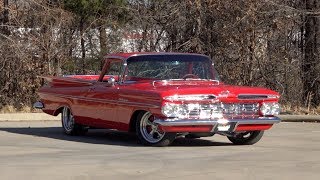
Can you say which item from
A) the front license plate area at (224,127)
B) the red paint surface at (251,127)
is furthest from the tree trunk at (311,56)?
the front license plate area at (224,127)

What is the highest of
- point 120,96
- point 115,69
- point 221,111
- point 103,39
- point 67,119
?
point 103,39

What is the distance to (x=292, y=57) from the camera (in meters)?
23.3

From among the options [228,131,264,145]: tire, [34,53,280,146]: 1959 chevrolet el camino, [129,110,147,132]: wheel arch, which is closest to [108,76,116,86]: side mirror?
[34,53,280,146]: 1959 chevrolet el camino

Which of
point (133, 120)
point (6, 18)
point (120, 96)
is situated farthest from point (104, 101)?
point (6, 18)

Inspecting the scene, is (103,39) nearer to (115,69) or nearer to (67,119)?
(67,119)

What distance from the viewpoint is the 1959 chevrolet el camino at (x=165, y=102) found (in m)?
11.6

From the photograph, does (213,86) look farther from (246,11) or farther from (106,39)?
(106,39)

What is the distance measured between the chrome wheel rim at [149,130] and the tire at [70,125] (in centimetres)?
235

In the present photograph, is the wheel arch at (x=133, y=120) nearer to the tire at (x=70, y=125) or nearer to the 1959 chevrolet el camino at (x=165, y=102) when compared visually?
the 1959 chevrolet el camino at (x=165, y=102)

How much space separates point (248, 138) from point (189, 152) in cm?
187

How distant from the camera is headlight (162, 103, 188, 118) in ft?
37.6

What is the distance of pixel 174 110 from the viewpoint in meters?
11.5

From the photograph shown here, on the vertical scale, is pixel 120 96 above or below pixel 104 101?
above

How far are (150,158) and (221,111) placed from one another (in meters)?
1.80
